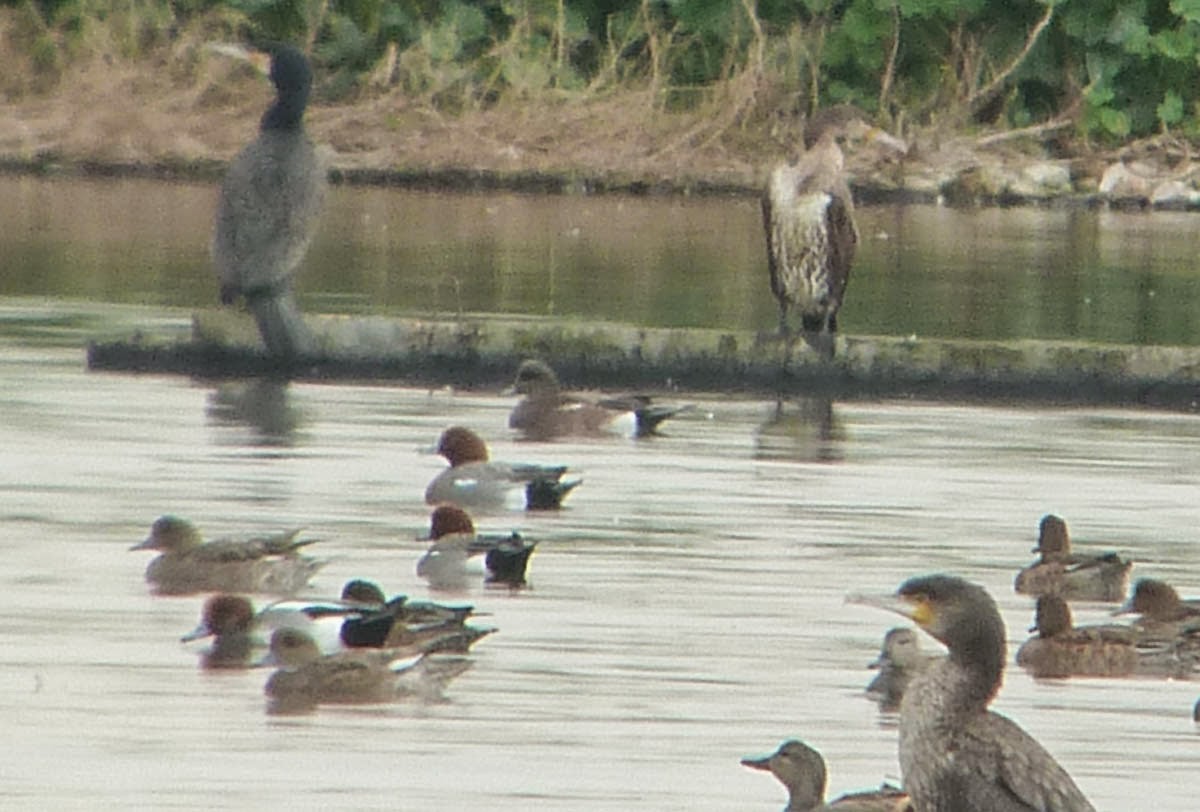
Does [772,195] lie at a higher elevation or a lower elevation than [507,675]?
higher

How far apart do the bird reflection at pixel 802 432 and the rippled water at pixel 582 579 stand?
0.11ft

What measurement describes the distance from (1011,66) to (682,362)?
57.8ft

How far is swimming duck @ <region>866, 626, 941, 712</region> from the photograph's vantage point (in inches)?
400

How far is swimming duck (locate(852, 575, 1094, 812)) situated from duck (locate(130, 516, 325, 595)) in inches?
156

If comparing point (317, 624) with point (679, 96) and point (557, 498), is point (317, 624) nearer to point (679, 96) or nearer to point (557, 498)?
point (557, 498)

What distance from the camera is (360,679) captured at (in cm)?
1024

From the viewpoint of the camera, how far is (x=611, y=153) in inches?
1404

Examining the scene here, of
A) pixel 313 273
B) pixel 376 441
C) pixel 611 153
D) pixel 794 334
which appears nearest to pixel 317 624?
pixel 376 441

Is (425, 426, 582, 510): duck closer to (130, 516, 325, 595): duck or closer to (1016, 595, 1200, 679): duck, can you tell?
(130, 516, 325, 595): duck

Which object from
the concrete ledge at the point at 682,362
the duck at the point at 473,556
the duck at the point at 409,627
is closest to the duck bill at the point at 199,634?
the duck at the point at 409,627

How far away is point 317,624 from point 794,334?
7.68 m

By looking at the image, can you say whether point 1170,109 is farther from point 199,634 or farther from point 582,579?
point 199,634

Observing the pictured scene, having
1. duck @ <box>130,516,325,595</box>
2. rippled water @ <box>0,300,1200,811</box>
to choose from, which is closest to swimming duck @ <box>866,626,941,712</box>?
rippled water @ <box>0,300,1200,811</box>

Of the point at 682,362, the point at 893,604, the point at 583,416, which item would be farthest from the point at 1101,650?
the point at 682,362
